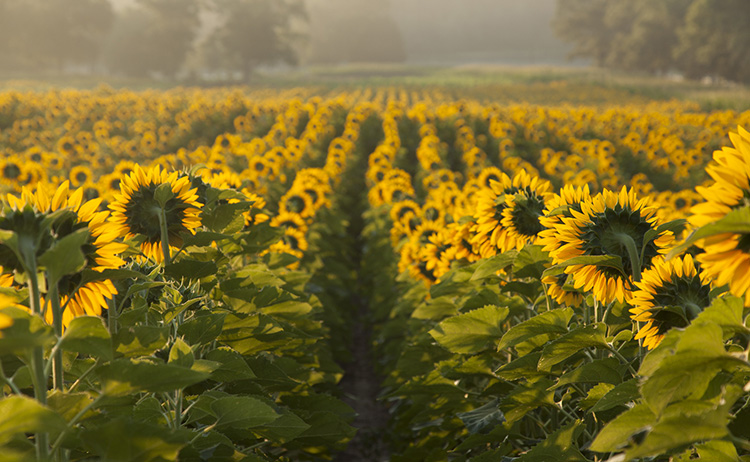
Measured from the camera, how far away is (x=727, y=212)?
4.48 ft

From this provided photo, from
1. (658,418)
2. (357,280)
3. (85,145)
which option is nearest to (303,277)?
(658,418)

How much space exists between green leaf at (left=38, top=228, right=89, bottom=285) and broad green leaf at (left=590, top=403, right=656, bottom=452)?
1.37 m

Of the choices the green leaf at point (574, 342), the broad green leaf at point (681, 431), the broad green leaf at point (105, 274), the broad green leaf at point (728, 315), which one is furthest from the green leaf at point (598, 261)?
the broad green leaf at point (105, 274)

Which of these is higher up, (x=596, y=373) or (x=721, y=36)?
(x=721, y=36)

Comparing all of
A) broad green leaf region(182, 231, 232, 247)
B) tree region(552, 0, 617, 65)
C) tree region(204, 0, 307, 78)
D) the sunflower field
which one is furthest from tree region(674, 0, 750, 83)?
broad green leaf region(182, 231, 232, 247)

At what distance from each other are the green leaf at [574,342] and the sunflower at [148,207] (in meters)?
1.64

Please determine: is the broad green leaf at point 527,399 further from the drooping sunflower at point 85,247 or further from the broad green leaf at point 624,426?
the drooping sunflower at point 85,247

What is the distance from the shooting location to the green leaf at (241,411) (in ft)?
6.27

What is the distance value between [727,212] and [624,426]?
1.96ft

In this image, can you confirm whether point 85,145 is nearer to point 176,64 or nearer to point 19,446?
point 19,446

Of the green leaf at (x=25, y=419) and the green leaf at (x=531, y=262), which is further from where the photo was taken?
the green leaf at (x=531, y=262)

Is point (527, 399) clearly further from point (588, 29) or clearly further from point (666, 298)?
point (588, 29)

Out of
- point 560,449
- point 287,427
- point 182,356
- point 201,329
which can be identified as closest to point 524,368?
point 560,449

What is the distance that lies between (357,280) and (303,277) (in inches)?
208
